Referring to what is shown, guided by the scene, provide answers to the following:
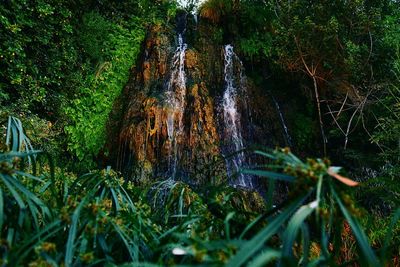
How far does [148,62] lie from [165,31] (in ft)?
2.95

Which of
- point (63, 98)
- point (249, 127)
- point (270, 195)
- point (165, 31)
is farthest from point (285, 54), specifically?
point (270, 195)

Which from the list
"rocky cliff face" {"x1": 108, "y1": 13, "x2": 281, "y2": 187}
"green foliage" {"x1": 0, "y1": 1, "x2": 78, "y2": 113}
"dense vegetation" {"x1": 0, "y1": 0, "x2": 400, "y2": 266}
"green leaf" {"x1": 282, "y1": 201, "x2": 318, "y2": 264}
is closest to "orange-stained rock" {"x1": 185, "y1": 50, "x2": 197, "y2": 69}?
"rocky cliff face" {"x1": 108, "y1": 13, "x2": 281, "y2": 187}

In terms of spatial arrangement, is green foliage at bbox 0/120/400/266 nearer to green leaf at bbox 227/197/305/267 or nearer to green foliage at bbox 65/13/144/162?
green leaf at bbox 227/197/305/267

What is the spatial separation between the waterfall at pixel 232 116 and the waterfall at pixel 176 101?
829mm

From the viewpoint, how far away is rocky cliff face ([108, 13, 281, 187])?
5.59 metres

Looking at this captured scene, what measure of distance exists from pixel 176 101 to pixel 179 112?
0.85ft

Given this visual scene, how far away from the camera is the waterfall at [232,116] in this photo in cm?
591

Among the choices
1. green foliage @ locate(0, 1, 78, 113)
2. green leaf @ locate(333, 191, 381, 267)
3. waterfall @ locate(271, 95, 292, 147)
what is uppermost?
green foliage @ locate(0, 1, 78, 113)

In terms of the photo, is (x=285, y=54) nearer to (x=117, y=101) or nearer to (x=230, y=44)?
(x=230, y=44)

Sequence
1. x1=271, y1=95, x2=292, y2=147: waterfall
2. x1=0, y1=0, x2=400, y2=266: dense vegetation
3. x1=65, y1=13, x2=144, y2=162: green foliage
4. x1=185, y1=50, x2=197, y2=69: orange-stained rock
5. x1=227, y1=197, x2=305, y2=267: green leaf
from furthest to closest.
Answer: x1=271, y1=95, x2=292, y2=147: waterfall
x1=185, y1=50, x2=197, y2=69: orange-stained rock
x1=65, y1=13, x2=144, y2=162: green foliage
x1=0, y1=0, x2=400, y2=266: dense vegetation
x1=227, y1=197, x2=305, y2=267: green leaf

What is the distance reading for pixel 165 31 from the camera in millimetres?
7324

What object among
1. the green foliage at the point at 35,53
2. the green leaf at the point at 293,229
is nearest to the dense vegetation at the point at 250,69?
the green foliage at the point at 35,53

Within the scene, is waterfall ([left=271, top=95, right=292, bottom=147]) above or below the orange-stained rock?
below

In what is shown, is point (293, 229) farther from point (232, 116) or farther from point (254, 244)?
point (232, 116)
